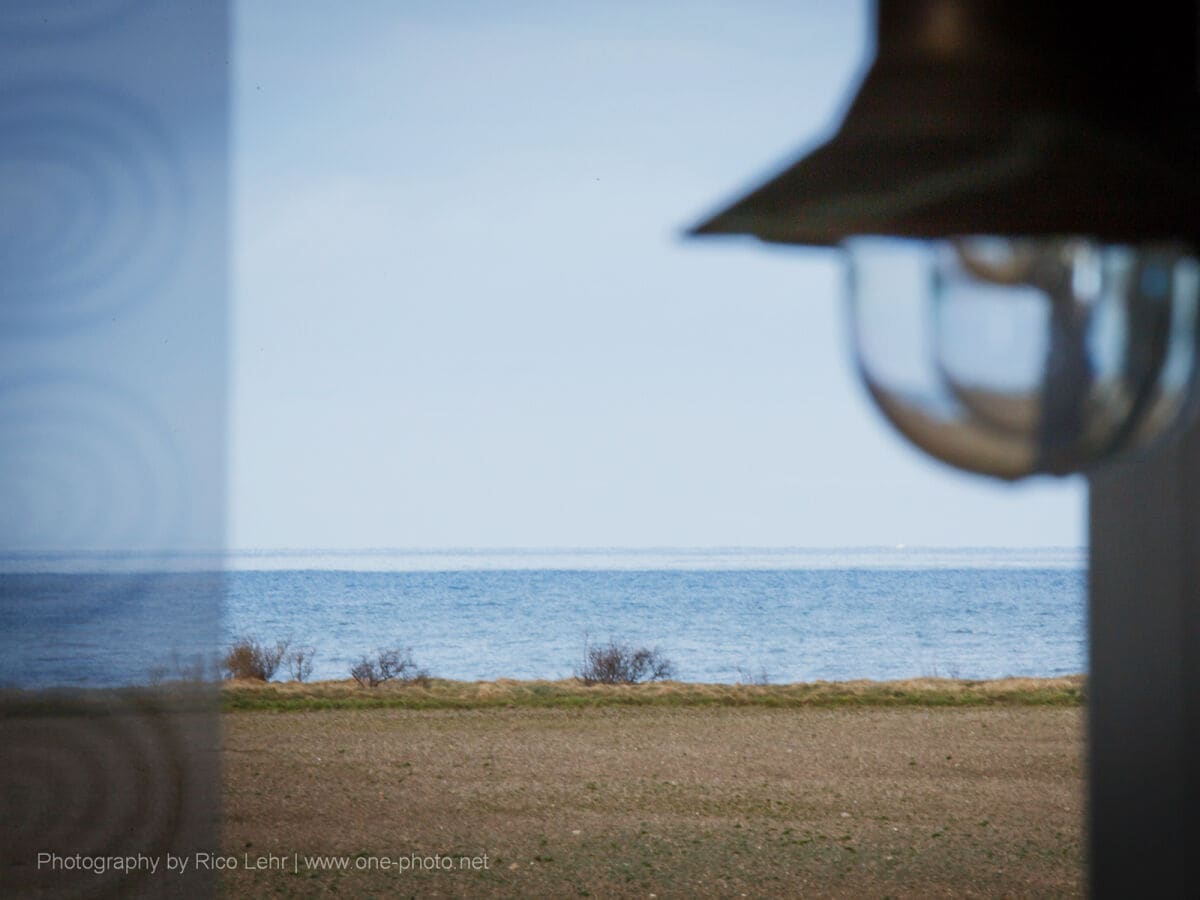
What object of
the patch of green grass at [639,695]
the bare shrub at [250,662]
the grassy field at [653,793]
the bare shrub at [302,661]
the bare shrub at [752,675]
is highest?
the grassy field at [653,793]

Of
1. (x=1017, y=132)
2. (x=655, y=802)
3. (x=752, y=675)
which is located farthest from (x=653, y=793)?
(x=752, y=675)

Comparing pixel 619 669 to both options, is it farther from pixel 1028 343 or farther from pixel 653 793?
pixel 1028 343

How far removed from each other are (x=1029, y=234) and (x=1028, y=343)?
1.5 inches

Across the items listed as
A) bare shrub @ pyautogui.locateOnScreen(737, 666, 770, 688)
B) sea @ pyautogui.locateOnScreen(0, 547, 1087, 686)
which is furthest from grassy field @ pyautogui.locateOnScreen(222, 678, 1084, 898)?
bare shrub @ pyautogui.locateOnScreen(737, 666, 770, 688)

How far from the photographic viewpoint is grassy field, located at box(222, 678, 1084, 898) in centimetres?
374

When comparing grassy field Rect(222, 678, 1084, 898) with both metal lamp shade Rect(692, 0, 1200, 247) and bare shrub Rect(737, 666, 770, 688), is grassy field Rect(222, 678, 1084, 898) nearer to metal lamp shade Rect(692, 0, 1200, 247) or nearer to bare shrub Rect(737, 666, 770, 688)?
metal lamp shade Rect(692, 0, 1200, 247)

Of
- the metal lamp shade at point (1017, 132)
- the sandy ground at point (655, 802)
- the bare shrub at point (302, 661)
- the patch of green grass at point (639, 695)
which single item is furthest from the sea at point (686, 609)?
the metal lamp shade at point (1017, 132)

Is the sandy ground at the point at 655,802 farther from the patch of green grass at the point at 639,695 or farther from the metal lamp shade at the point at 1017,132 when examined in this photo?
the metal lamp shade at the point at 1017,132

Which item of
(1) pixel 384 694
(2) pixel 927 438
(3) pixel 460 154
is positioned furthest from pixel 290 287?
(2) pixel 927 438

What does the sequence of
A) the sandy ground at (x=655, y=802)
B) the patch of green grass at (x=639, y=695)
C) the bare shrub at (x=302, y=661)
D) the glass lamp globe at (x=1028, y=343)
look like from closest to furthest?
the glass lamp globe at (x=1028, y=343) → the sandy ground at (x=655, y=802) → the patch of green grass at (x=639, y=695) → the bare shrub at (x=302, y=661)

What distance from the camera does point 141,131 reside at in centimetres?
326

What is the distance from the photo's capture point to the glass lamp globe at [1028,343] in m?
0.33

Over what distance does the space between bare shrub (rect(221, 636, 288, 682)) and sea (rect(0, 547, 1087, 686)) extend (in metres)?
1.15

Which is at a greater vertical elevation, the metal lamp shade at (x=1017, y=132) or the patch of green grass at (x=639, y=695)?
the metal lamp shade at (x=1017, y=132)
